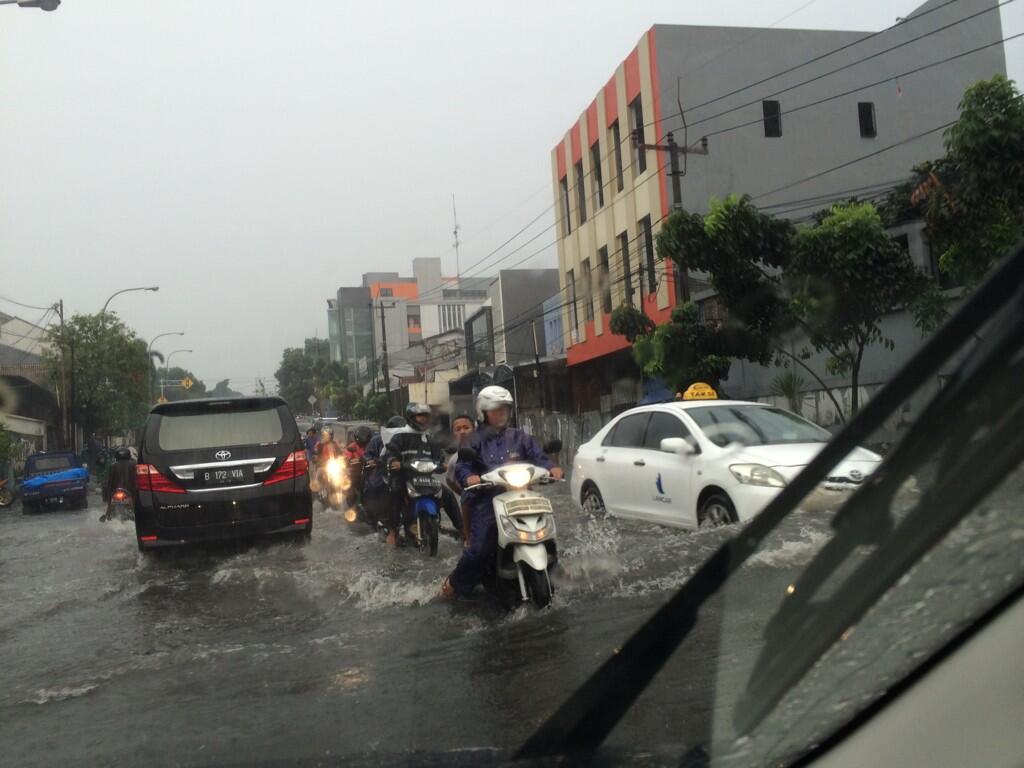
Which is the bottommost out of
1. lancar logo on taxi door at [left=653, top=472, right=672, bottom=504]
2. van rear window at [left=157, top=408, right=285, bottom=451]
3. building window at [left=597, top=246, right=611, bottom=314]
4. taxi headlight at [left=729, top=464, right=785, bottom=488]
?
lancar logo on taxi door at [left=653, top=472, right=672, bottom=504]

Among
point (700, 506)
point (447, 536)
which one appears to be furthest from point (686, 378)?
point (700, 506)

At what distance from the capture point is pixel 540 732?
9.78 ft

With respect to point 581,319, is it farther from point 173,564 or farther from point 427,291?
point 427,291

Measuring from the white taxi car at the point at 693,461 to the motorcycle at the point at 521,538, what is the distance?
1599 millimetres

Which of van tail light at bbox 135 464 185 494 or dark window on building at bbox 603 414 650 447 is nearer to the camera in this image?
van tail light at bbox 135 464 185 494

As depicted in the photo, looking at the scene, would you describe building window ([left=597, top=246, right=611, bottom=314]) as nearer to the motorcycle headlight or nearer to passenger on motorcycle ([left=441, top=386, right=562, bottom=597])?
passenger on motorcycle ([left=441, top=386, right=562, bottom=597])

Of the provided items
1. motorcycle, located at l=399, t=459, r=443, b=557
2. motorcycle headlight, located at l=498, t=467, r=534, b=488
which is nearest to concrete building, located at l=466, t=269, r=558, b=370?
motorcycle, located at l=399, t=459, r=443, b=557

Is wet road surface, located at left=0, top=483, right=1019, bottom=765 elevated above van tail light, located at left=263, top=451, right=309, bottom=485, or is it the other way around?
van tail light, located at left=263, top=451, right=309, bottom=485

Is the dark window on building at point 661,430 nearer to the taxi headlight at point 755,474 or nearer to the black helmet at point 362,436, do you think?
the taxi headlight at point 755,474

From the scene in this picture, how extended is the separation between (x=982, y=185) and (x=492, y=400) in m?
6.76

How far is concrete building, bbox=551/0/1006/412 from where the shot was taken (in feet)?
77.9

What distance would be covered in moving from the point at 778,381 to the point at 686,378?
193 cm

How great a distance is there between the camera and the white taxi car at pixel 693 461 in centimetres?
763

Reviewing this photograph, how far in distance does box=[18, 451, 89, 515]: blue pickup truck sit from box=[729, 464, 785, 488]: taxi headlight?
68.7ft
